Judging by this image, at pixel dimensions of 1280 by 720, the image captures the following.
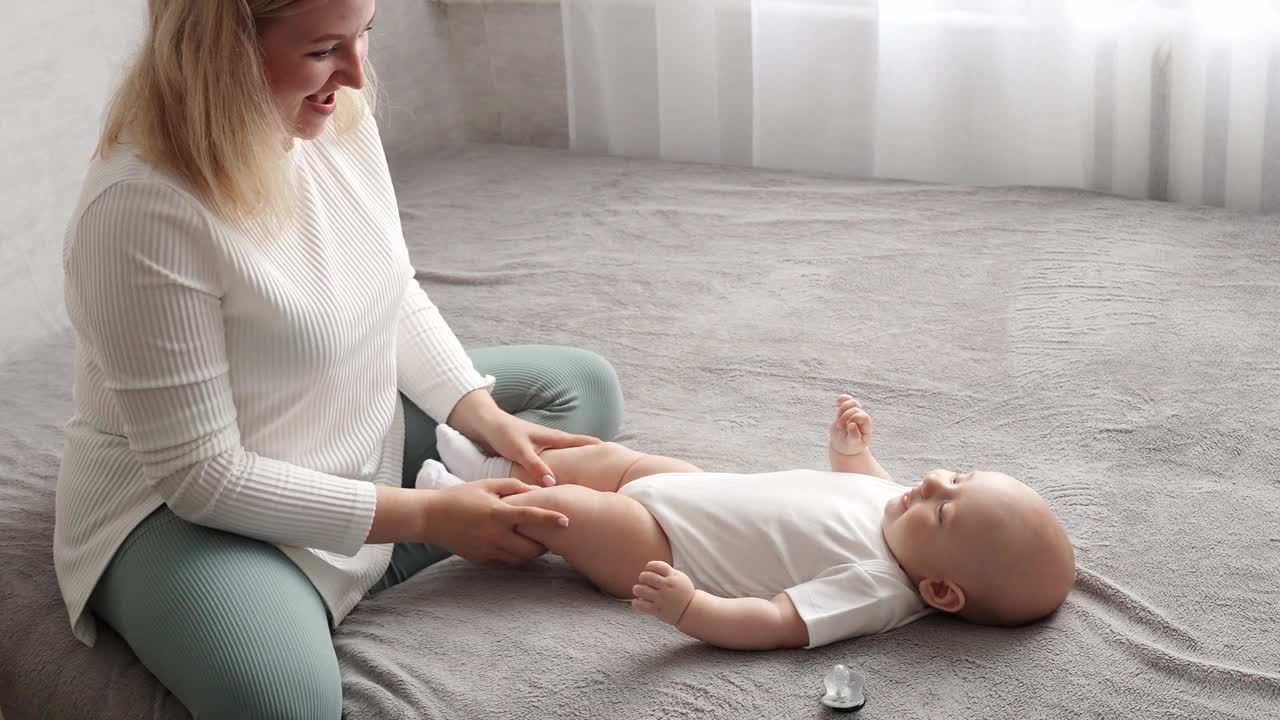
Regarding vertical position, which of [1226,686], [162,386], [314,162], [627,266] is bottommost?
[1226,686]

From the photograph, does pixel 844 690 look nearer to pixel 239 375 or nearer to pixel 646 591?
pixel 646 591

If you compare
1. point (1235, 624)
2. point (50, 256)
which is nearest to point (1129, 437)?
point (1235, 624)

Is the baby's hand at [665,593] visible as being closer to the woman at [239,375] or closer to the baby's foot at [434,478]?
the woman at [239,375]

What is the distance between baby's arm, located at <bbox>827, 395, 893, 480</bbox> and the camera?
1487mm

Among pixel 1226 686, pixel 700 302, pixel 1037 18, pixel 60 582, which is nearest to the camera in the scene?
pixel 1226 686

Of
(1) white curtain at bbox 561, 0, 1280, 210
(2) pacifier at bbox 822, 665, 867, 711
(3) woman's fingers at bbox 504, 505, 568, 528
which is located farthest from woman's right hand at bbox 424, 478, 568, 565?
(1) white curtain at bbox 561, 0, 1280, 210

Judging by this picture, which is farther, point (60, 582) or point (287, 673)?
point (60, 582)

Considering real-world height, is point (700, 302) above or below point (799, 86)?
below

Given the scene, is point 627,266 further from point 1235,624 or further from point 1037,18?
point 1235,624

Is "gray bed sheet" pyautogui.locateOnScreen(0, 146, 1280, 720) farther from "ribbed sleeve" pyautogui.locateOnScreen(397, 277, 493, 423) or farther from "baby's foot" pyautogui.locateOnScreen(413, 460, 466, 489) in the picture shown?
"ribbed sleeve" pyautogui.locateOnScreen(397, 277, 493, 423)

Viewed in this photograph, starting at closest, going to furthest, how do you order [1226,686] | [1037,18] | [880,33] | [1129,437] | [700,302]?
[1226,686]
[1129,437]
[700,302]
[1037,18]
[880,33]

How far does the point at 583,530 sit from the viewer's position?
4.56ft

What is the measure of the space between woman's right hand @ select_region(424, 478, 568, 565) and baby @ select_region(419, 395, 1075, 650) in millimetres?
24

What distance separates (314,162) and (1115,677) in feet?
3.26
